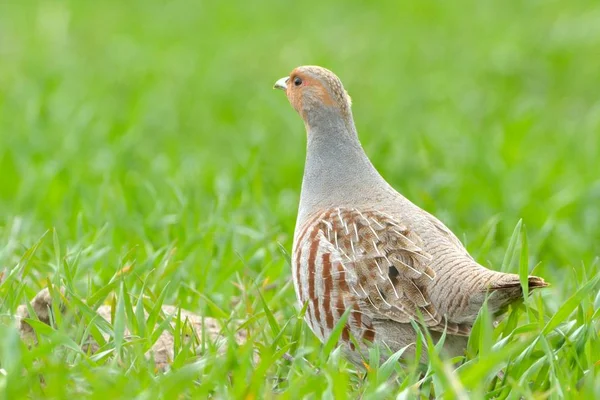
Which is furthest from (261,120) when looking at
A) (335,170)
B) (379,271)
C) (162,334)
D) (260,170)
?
(379,271)

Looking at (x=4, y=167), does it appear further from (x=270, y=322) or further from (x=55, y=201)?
(x=270, y=322)

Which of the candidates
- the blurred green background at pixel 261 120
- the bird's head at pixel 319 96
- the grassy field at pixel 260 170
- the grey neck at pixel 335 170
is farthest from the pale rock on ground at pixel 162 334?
the bird's head at pixel 319 96

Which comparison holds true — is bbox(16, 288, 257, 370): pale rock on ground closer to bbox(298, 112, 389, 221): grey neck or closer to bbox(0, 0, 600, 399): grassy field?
bbox(0, 0, 600, 399): grassy field

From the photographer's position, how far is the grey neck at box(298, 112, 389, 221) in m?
3.71

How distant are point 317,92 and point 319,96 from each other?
2 centimetres

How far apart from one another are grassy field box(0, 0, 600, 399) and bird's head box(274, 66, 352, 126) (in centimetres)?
51

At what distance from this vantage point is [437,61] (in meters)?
9.14

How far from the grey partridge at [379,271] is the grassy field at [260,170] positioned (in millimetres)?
121

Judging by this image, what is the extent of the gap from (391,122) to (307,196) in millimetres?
3568

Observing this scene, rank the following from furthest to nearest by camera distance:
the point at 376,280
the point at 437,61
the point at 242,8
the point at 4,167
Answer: the point at 242,8, the point at 437,61, the point at 4,167, the point at 376,280

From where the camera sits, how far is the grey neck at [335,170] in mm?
3715

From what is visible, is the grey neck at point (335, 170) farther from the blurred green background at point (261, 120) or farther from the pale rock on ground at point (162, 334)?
the pale rock on ground at point (162, 334)

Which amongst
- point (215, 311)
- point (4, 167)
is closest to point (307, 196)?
point (215, 311)

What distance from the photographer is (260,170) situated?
219 inches
